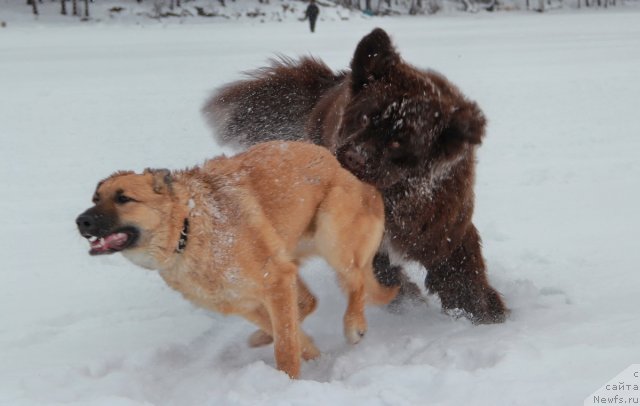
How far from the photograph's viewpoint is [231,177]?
447 centimetres

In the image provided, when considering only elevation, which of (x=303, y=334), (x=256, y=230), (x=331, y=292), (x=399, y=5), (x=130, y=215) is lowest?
(x=331, y=292)

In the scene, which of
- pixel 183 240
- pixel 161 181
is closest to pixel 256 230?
pixel 183 240

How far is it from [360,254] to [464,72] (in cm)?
1472

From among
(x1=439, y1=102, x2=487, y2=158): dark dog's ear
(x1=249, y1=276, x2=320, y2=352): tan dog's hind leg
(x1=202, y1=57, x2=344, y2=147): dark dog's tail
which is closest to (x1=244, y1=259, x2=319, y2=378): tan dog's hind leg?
(x1=249, y1=276, x2=320, y2=352): tan dog's hind leg

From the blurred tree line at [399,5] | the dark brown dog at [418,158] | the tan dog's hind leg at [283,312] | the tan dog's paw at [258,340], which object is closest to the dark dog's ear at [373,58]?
the dark brown dog at [418,158]

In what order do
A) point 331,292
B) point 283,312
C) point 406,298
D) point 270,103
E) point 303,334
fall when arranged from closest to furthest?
point 283,312, point 303,334, point 406,298, point 331,292, point 270,103

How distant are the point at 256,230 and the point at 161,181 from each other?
642 mm

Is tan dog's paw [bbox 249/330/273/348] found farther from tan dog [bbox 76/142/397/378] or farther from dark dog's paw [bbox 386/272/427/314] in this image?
dark dog's paw [bbox 386/272/427/314]

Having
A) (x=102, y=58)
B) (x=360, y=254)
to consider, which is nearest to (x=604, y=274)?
(x=360, y=254)

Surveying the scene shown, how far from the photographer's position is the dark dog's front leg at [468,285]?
5.20 m

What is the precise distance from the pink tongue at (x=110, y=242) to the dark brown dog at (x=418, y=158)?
1680mm

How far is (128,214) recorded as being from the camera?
3762mm

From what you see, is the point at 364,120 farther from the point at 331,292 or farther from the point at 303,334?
the point at 331,292

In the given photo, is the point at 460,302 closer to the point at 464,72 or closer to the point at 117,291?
the point at 117,291
